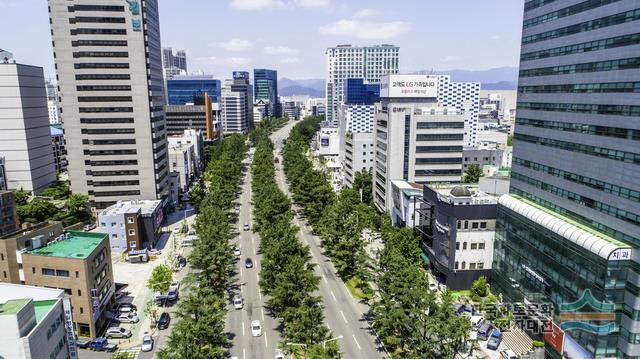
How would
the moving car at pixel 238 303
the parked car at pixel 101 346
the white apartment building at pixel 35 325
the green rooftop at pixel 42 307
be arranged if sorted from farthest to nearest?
the moving car at pixel 238 303 < the parked car at pixel 101 346 < the green rooftop at pixel 42 307 < the white apartment building at pixel 35 325

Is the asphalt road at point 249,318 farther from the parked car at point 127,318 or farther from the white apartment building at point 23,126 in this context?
the white apartment building at point 23,126

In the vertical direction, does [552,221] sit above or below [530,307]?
above

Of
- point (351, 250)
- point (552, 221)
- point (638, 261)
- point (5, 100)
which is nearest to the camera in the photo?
point (638, 261)

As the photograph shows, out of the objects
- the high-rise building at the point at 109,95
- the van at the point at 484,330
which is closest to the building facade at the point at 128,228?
the high-rise building at the point at 109,95

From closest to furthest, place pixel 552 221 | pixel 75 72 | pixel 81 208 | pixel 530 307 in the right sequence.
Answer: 1. pixel 552 221
2. pixel 530 307
3. pixel 75 72
4. pixel 81 208

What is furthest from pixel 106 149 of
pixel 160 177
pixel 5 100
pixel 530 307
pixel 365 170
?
pixel 530 307

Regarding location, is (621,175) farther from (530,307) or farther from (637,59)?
(530,307)

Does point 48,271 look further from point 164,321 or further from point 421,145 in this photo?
point 421,145
